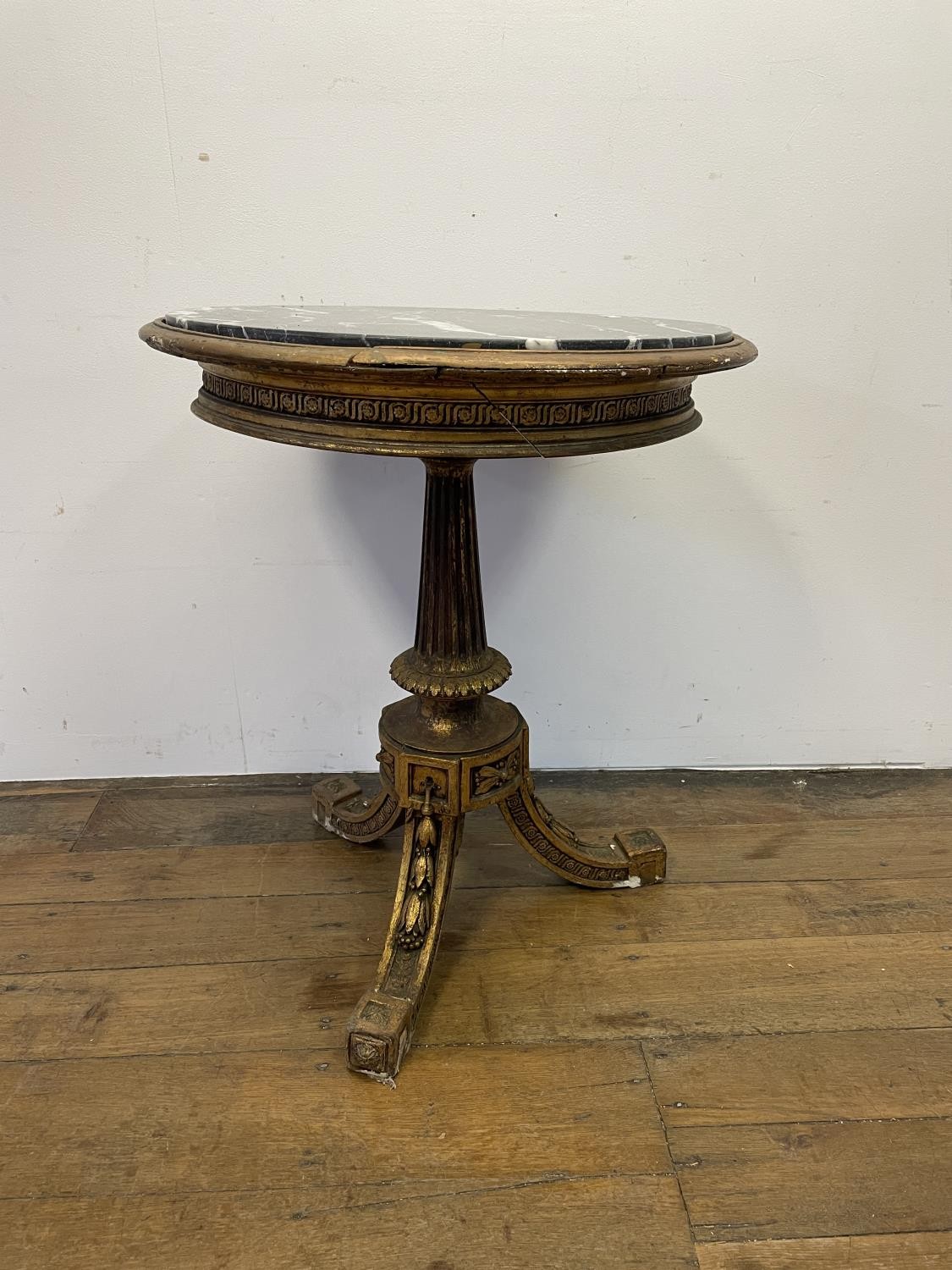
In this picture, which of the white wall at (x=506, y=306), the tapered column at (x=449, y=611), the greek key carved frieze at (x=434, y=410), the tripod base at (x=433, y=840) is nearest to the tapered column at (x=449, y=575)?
the tapered column at (x=449, y=611)

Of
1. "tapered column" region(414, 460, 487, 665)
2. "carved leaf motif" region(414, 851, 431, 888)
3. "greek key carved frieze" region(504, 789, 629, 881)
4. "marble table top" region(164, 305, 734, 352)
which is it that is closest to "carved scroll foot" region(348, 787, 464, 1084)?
"carved leaf motif" region(414, 851, 431, 888)

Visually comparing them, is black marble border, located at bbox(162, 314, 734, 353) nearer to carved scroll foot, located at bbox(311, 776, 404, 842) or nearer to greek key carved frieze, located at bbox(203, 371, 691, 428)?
greek key carved frieze, located at bbox(203, 371, 691, 428)

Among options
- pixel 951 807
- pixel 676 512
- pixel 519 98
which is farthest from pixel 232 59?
pixel 951 807

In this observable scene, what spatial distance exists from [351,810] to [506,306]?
103cm

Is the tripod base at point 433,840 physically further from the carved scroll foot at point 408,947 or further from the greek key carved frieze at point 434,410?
the greek key carved frieze at point 434,410

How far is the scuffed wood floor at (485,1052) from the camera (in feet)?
3.56

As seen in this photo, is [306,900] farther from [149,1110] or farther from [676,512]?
[676,512]

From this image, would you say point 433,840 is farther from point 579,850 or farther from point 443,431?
point 443,431

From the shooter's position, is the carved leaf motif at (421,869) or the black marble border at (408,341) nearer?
the black marble border at (408,341)

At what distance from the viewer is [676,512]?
74.9 inches

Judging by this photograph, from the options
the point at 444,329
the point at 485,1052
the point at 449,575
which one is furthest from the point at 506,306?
the point at 485,1052

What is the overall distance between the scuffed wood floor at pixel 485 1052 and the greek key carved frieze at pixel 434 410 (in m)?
0.91

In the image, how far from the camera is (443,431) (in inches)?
39.1

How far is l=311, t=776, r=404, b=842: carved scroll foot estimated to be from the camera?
5.56ft
